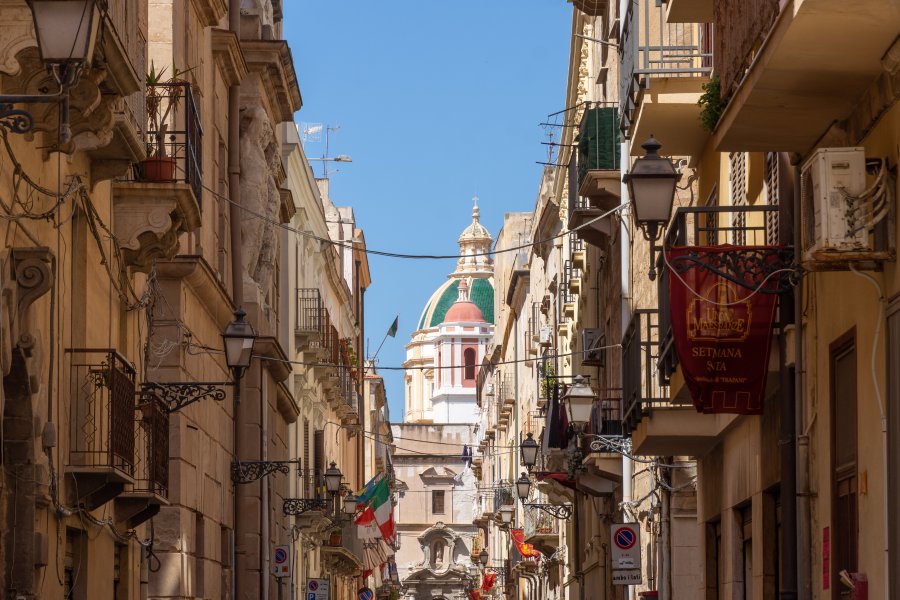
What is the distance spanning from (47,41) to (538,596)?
4899 cm

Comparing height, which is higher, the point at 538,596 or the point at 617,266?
the point at 617,266

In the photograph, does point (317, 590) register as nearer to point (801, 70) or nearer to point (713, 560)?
point (713, 560)

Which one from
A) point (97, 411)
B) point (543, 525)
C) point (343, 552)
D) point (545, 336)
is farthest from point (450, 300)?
point (97, 411)

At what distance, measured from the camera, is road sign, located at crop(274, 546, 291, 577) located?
3116 centimetres

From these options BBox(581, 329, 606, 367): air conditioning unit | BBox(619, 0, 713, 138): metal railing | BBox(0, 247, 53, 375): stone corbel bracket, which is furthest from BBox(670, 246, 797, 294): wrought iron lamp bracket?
BBox(581, 329, 606, 367): air conditioning unit

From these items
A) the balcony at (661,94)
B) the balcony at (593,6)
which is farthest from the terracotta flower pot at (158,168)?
the balcony at (593,6)

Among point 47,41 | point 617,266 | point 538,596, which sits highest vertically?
point 617,266

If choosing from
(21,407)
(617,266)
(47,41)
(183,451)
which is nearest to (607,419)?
(617,266)

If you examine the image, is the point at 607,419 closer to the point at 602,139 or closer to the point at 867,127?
the point at 602,139

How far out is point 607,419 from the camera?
27422mm

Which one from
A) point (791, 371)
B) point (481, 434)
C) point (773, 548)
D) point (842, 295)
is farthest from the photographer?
point (481, 434)

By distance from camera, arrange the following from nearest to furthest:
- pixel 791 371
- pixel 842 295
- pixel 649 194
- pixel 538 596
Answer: pixel 842 295
pixel 649 194
pixel 791 371
pixel 538 596

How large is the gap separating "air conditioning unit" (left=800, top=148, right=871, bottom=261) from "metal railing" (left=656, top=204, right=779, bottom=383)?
317 centimetres

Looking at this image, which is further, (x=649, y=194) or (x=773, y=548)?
(x=773, y=548)
